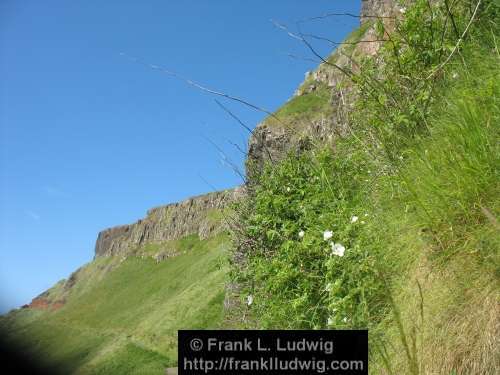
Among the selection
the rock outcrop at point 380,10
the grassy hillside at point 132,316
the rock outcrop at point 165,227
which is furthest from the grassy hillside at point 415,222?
the rock outcrop at point 165,227

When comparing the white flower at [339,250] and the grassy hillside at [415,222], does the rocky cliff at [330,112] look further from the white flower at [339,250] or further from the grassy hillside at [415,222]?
the white flower at [339,250]

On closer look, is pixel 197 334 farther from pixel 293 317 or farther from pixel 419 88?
pixel 419 88

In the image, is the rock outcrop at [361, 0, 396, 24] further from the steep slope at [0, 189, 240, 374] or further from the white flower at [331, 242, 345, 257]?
the steep slope at [0, 189, 240, 374]

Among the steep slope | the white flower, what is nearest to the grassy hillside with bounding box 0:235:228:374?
the steep slope

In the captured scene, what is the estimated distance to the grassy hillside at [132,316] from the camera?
27.4 m

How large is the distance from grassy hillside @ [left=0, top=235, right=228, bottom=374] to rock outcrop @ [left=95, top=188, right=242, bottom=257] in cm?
329

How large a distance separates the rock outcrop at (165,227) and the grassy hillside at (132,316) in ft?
10.8

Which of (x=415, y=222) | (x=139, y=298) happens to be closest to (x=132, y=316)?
(x=139, y=298)

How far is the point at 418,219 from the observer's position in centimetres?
279

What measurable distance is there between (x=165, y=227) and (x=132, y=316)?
46.8 metres

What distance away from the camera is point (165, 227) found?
10394 centimetres

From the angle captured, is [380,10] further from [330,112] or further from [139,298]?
[139,298]

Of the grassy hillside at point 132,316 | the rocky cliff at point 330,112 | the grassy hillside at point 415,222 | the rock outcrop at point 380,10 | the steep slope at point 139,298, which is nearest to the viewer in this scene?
→ the grassy hillside at point 415,222

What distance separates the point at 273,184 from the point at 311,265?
6.54ft
